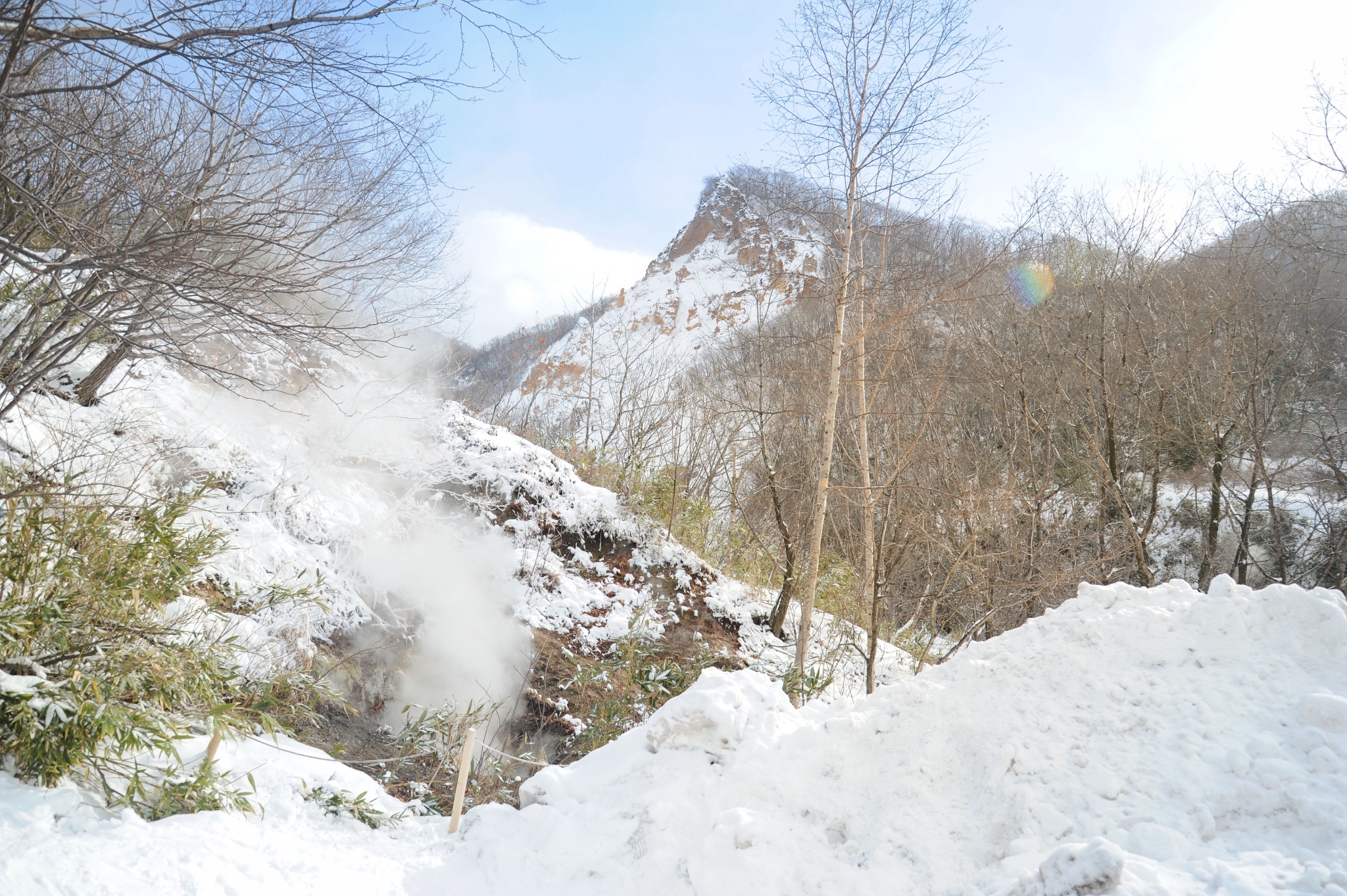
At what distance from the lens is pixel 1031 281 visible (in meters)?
9.62

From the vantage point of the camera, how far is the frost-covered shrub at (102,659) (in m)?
2.25

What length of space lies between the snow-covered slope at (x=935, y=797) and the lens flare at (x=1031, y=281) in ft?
24.4

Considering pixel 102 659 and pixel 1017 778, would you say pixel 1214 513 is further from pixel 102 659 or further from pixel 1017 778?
pixel 102 659

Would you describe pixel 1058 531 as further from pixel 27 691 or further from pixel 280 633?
pixel 27 691

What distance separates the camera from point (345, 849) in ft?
9.22

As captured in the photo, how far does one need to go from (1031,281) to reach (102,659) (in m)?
11.3

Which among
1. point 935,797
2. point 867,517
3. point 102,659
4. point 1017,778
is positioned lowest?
point 102,659

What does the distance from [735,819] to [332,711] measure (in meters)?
3.87

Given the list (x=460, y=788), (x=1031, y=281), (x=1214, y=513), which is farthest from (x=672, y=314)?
(x=460, y=788)

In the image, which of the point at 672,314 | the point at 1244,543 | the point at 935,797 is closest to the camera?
the point at 935,797

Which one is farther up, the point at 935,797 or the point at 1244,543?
the point at 1244,543

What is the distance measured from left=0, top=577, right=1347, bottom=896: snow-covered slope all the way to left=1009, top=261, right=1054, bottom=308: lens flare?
24.4ft

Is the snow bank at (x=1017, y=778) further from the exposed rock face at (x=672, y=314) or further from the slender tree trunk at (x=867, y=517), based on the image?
the exposed rock face at (x=672, y=314)

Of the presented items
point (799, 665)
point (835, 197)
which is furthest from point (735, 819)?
point (835, 197)
